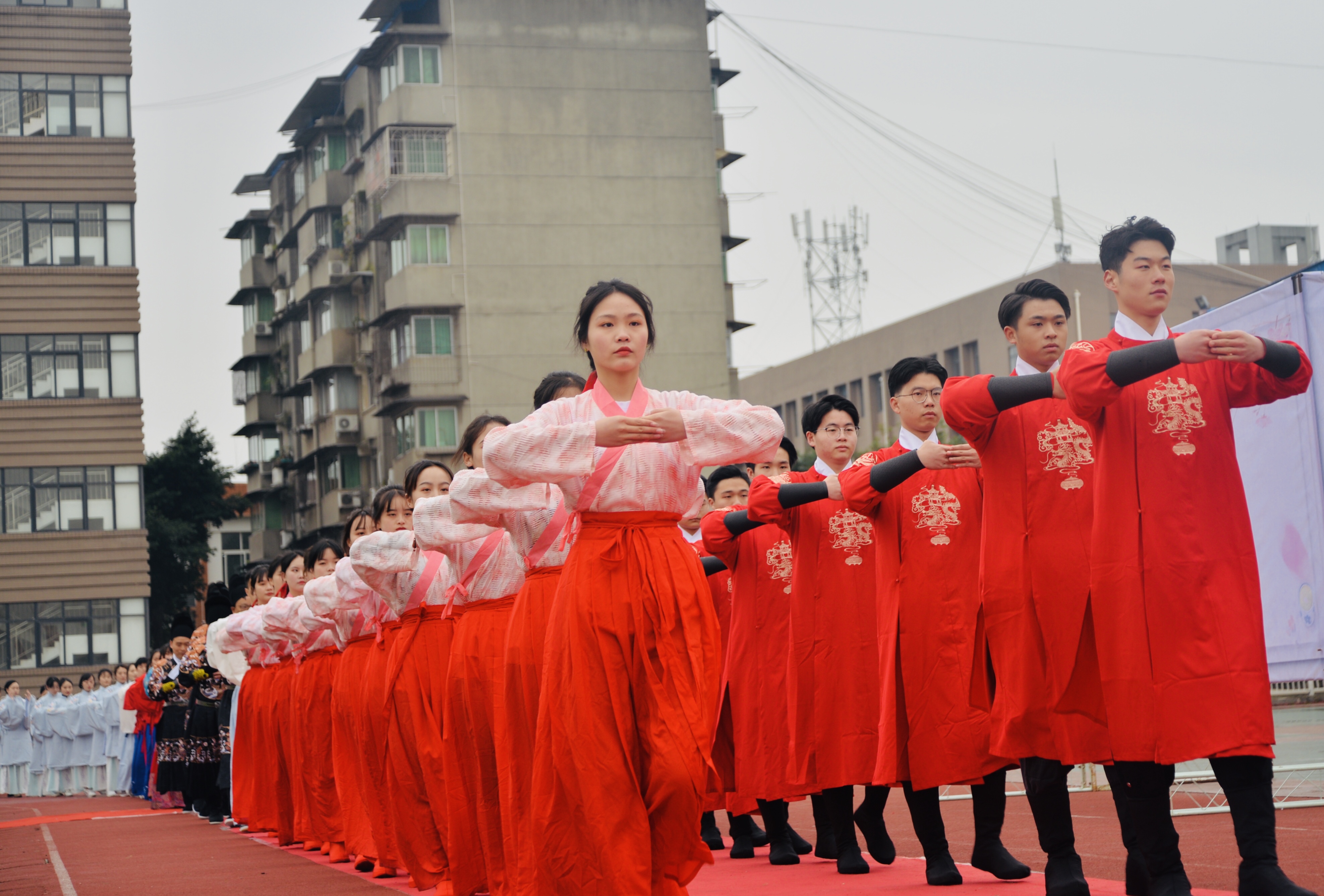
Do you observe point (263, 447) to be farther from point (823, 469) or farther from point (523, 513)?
point (523, 513)

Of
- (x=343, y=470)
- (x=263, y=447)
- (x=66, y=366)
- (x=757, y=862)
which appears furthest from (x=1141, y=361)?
(x=263, y=447)

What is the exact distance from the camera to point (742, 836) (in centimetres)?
807

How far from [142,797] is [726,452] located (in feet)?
62.4

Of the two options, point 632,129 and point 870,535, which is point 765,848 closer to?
point 870,535

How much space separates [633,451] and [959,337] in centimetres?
4027

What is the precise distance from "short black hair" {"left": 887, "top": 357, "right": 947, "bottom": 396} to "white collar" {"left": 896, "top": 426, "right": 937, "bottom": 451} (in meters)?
0.17

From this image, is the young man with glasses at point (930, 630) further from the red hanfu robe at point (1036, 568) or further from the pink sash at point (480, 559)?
the pink sash at point (480, 559)

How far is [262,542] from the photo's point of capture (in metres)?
56.2

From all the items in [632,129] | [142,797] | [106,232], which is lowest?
[142,797]

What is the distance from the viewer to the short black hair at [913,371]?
654cm

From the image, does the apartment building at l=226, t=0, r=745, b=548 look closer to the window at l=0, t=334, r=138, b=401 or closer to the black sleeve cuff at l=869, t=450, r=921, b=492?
the window at l=0, t=334, r=138, b=401

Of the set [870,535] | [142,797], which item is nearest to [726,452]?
[870,535]

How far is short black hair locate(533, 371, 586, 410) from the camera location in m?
6.24

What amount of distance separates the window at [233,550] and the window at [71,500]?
3176 cm
